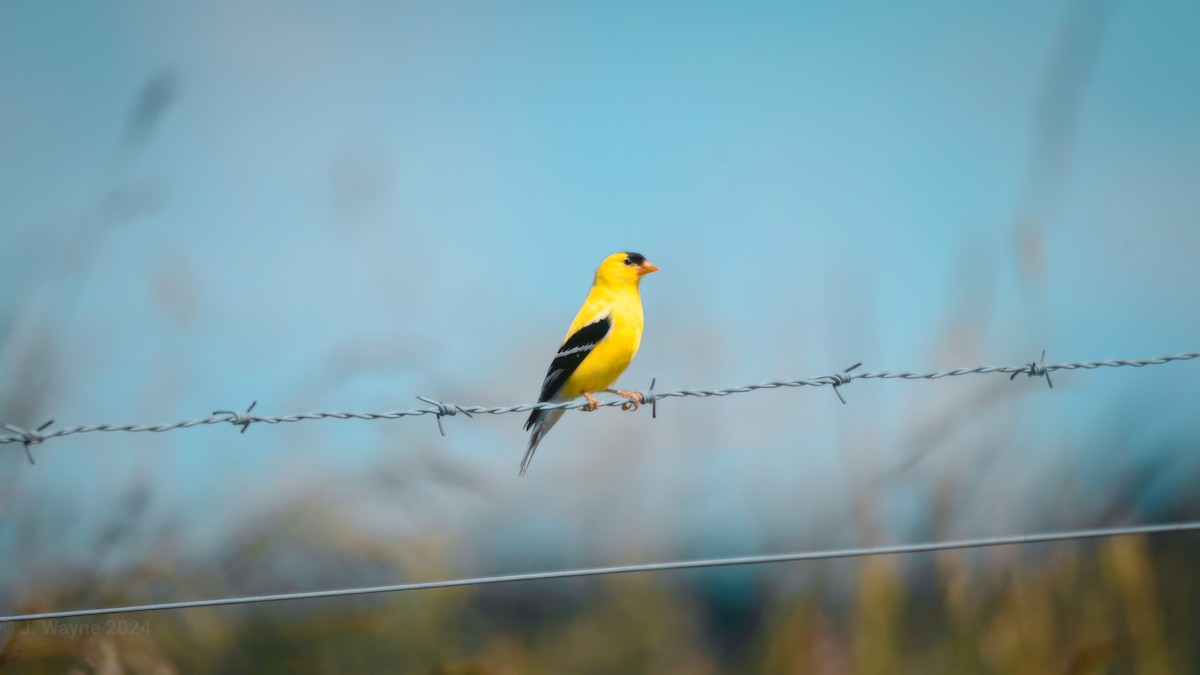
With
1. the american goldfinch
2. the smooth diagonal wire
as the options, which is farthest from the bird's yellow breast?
the smooth diagonal wire

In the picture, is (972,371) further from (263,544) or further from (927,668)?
(263,544)

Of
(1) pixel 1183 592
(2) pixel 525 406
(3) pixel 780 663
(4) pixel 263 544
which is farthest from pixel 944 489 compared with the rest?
(4) pixel 263 544

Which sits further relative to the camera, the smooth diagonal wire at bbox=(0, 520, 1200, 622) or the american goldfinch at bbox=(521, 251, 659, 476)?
the american goldfinch at bbox=(521, 251, 659, 476)

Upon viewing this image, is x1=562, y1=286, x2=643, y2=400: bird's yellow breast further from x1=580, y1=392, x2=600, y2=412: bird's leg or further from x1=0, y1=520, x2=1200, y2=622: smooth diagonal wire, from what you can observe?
x1=0, y1=520, x2=1200, y2=622: smooth diagonal wire

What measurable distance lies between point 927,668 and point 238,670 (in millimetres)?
3125

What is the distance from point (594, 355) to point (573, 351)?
0.10 metres

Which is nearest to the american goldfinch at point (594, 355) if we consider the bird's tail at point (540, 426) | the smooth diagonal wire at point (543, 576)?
the bird's tail at point (540, 426)

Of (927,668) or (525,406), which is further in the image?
(927,668)

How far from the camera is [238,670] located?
466 cm

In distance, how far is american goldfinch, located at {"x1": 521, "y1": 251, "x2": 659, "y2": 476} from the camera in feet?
16.1

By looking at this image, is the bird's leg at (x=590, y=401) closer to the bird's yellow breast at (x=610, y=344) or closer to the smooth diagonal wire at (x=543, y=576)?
the bird's yellow breast at (x=610, y=344)

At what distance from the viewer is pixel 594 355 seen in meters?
4.91

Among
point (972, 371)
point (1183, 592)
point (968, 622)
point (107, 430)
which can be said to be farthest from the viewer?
point (1183, 592)

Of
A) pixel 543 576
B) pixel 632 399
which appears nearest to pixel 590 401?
pixel 632 399
